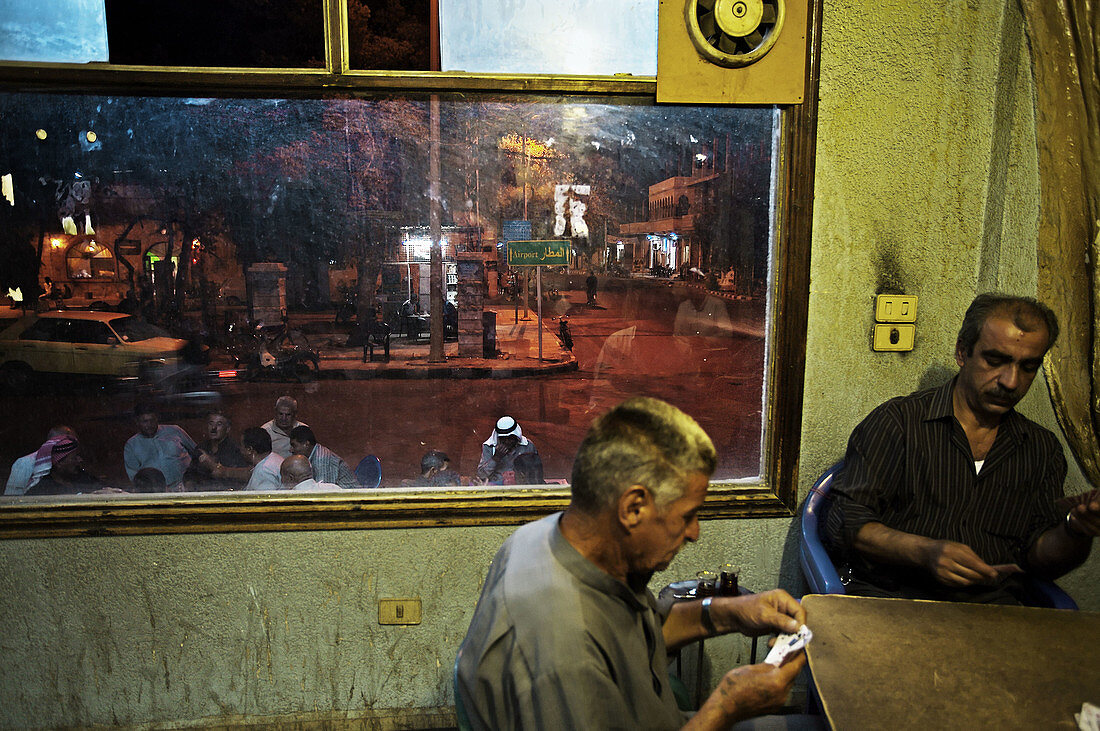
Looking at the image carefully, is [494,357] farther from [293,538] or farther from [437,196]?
[293,538]

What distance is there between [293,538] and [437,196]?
1546mm

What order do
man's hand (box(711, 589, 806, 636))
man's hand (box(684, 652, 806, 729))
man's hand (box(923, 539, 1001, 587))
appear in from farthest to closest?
man's hand (box(923, 539, 1001, 587))
man's hand (box(711, 589, 806, 636))
man's hand (box(684, 652, 806, 729))

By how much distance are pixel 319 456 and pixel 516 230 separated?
1.31m

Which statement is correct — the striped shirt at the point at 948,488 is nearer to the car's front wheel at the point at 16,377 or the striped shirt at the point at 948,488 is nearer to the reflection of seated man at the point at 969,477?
the reflection of seated man at the point at 969,477

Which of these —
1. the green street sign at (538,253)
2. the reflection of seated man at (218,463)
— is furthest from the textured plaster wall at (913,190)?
the reflection of seated man at (218,463)

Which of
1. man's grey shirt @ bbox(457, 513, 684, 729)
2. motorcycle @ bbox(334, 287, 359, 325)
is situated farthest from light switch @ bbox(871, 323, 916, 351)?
motorcycle @ bbox(334, 287, 359, 325)

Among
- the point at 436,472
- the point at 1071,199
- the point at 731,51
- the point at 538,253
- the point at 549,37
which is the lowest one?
the point at 436,472

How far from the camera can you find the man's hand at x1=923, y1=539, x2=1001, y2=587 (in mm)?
2023

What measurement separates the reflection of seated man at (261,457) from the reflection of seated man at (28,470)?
680 mm

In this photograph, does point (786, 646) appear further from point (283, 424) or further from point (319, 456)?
point (283, 424)

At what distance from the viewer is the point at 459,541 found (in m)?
2.93

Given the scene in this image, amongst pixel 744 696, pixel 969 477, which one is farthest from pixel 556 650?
pixel 969 477

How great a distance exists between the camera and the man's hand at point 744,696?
4.58 ft

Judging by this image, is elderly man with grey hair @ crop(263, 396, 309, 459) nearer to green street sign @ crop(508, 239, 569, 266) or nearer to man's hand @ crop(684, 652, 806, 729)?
green street sign @ crop(508, 239, 569, 266)
